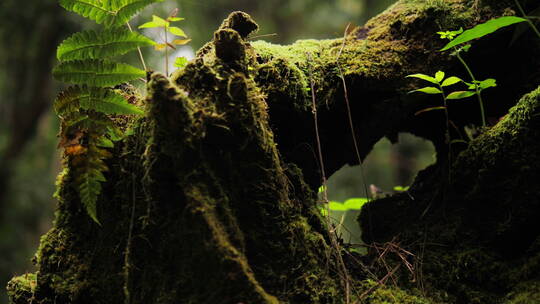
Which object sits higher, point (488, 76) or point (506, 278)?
point (488, 76)

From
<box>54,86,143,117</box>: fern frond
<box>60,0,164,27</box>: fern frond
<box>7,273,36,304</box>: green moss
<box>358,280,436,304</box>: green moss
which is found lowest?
<box>358,280,436,304</box>: green moss

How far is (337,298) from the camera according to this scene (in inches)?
75.0

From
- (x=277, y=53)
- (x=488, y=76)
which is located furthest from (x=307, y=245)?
(x=488, y=76)

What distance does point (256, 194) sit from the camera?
1907 millimetres

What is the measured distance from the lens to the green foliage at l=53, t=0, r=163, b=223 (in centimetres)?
184

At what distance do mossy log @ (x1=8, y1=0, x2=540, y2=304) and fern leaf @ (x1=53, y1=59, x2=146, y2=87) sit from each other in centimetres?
15

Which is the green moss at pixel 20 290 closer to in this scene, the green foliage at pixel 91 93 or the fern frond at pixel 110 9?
the green foliage at pixel 91 93

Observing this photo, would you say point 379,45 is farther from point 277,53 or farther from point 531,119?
point 531,119

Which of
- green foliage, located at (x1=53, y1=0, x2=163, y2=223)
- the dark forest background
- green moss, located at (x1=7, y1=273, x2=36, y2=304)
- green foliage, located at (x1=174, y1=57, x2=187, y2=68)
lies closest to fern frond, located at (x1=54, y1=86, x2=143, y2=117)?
green foliage, located at (x1=53, y1=0, x2=163, y2=223)

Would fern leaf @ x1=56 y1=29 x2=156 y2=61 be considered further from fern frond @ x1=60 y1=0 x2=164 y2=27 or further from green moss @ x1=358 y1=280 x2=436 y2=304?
green moss @ x1=358 y1=280 x2=436 y2=304

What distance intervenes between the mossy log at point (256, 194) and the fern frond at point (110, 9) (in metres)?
0.39

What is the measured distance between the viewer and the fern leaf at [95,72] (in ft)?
6.10

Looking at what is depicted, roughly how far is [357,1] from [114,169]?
9379mm

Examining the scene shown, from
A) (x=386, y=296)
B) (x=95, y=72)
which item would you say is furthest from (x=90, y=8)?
(x=386, y=296)
